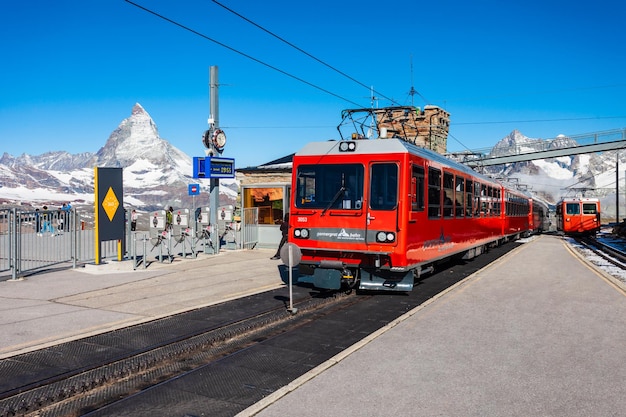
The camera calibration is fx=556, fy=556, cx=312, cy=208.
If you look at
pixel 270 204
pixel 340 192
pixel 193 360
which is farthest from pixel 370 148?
pixel 270 204

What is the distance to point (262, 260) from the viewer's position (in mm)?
18375

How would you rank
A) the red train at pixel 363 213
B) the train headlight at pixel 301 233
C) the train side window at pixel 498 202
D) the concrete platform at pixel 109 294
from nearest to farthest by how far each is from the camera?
the concrete platform at pixel 109 294
the red train at pixel 363 213
the train headlight at pixel 301 233
the train side window at pixel 498 202

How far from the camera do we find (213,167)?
67.4 ft

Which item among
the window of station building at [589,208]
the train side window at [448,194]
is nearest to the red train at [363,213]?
the train side window at [448,194]

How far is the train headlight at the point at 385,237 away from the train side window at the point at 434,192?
1936 millimetres

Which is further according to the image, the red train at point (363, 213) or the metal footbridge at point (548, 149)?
the metal footbridge at point (548, 149)

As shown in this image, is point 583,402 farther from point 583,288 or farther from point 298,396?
point 583,288

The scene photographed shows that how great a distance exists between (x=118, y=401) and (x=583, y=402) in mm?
4495

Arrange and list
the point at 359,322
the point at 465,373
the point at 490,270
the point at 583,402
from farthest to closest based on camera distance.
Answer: the point at 490,270, the point at 359,322, the point at 465,373, the point at 583,402

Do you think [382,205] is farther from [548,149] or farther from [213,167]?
[548,149]

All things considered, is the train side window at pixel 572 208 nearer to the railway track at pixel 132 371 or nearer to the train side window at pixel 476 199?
the train side window at pixel 476 199

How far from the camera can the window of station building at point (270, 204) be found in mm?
23203

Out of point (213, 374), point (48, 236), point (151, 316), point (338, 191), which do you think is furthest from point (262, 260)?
point (213, 374)

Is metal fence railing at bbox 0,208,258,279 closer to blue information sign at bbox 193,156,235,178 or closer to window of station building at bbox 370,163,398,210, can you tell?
blue information sign at bbox 193,156,235,178
